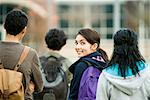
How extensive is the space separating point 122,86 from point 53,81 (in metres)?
1.54

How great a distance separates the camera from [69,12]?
47156 millimetres

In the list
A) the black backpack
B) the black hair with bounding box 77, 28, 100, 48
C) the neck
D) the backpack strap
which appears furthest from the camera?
the black backpack

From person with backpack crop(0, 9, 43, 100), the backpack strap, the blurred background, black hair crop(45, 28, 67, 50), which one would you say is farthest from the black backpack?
the blurred background

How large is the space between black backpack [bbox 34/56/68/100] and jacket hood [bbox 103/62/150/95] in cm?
136

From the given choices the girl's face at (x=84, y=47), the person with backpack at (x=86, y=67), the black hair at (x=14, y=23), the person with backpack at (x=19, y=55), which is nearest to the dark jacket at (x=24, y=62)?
the person with backpack at (x=19, y=55)

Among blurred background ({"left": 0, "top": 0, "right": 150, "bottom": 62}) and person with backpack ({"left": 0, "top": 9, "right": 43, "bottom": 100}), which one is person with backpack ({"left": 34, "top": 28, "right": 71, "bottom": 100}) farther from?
blurred background ({"left": 0, "top": 0, "right": 150, "bottom": 62})

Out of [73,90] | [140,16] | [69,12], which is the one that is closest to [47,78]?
[73,90]

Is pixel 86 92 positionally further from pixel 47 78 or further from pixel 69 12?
pixel 69 12

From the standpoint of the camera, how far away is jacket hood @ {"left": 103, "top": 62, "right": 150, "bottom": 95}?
5.93 m

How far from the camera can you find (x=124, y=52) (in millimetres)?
5961

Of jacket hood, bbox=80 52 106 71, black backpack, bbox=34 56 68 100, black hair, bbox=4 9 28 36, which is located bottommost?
black backpack, bbox=34 56 68 100

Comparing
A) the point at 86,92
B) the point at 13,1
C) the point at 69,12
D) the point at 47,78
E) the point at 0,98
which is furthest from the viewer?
the point at 69,12

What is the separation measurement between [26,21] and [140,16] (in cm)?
3133

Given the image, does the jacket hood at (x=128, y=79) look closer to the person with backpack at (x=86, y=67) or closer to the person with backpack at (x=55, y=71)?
the person with backpack at (x=86, y=67)
